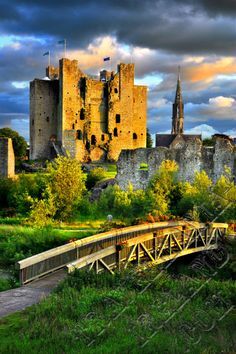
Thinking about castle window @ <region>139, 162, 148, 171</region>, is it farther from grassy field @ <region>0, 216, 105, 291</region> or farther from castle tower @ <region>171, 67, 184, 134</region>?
castle tower @ <region>171, 67, 184, 134</region>

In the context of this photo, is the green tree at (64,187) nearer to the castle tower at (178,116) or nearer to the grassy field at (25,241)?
the grassy field at (25,241)

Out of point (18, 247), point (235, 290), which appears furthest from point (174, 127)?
point (235, 290)

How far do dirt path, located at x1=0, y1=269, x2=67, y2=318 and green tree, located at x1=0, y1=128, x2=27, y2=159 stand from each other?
198ft

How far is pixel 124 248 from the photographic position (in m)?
17.9

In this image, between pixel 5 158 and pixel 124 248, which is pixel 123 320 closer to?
pixel 124 248

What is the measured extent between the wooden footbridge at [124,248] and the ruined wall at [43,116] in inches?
1827

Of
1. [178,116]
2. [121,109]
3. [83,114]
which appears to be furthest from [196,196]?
[178,116]

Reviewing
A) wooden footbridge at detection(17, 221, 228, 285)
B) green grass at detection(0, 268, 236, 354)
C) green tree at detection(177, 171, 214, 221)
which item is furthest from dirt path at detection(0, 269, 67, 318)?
green tree at detection(177, 171, 214, 221)

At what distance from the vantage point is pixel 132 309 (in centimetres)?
1183

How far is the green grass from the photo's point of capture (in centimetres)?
948

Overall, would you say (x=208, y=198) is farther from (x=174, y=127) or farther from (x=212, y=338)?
(x=174, y=127)

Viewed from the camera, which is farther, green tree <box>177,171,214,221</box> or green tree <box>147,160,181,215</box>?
green tree <box>147,160,181,215</box>

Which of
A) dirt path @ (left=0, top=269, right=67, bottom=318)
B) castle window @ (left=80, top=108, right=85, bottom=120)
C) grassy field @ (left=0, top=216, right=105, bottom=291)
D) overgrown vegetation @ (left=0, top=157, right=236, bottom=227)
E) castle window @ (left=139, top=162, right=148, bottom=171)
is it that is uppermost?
castle window @ (left=80, top=108, right=85, bottom=120)

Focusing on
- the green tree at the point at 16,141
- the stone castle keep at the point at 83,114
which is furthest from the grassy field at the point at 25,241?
the green tree at the point at 16,141
